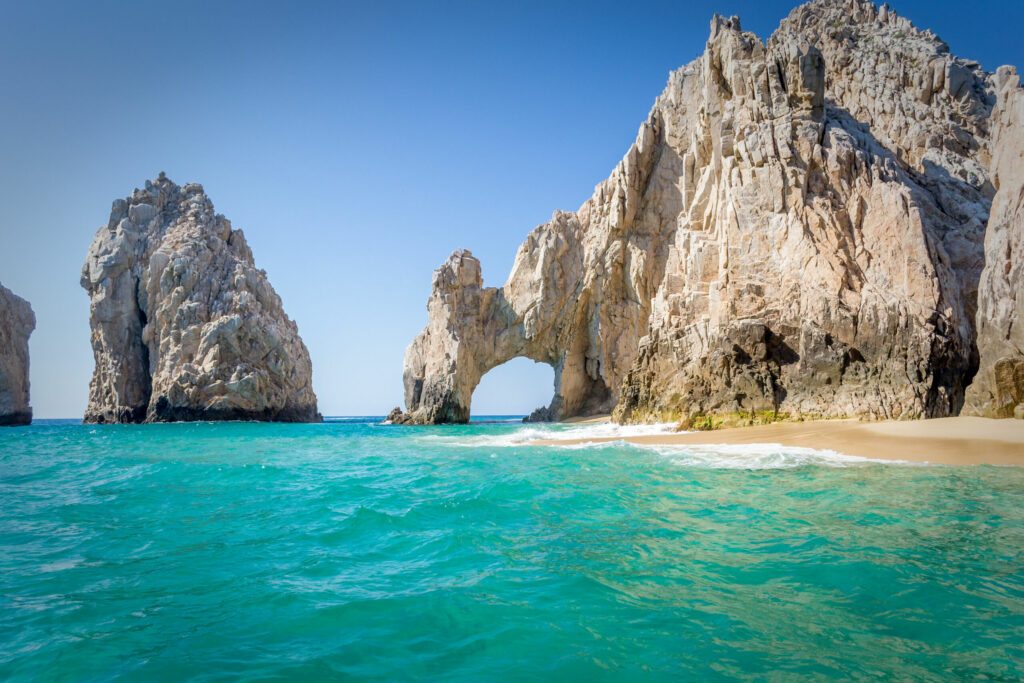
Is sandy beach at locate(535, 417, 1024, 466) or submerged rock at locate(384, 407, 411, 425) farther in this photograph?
submerged rock at locate(384, 407, 411, 425)

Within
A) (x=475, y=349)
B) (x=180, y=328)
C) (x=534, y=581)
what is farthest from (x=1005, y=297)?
(x=180, y=328)

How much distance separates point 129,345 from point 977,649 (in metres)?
68.4

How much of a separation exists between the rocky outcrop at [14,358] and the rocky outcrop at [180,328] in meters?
10.1

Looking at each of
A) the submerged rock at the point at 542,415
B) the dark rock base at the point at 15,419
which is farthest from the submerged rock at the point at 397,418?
the dark rock base at the point at 15,419

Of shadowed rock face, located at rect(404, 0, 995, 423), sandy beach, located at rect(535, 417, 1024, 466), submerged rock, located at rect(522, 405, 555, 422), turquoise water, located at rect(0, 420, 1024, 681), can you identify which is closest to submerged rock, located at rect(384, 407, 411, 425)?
submerged rock, located at rect(522, 405, 555, 422)

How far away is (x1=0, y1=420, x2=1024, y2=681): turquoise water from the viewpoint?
3.45 meters

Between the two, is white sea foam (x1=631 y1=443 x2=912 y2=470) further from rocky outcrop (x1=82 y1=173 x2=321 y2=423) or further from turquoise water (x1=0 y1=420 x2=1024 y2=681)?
rocky outcrop (x1=82 y1=173 x2=321 y2=423)

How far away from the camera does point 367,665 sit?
3.47m

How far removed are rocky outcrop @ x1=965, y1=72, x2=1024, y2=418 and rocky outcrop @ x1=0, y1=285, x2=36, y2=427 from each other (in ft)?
266

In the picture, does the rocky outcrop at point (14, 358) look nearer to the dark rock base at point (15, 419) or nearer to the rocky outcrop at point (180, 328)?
the dark rock base at point (15, 419)

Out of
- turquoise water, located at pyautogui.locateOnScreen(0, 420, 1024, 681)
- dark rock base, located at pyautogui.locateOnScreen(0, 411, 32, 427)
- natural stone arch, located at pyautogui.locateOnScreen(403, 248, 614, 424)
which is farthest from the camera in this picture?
dark rock base, located at pyautogui.locateOnScreen(0, 411, 32, 427)

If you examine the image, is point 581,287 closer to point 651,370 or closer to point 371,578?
point 651,370

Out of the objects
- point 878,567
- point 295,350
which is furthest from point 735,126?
point 295,350

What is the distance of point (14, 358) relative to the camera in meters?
61.7
